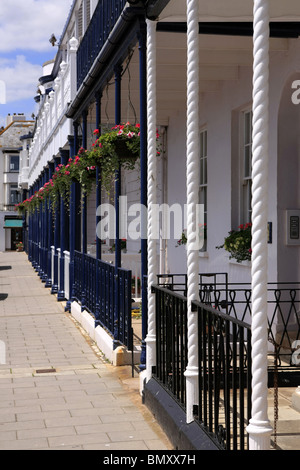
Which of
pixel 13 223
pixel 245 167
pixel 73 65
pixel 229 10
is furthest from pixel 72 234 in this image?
pixel 13 223

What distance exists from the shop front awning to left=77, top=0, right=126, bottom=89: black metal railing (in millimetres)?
51043

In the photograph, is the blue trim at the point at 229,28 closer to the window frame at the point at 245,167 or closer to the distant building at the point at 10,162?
the window frame at the point at 245,167

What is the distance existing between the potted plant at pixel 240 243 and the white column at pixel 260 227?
17.1ft

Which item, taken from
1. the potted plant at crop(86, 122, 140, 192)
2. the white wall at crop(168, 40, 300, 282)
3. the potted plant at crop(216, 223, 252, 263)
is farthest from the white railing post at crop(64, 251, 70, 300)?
the potted plant at crop(86, 122, 140, 192)

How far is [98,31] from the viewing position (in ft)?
32.2

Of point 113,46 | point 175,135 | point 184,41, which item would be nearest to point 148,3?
point 184,41

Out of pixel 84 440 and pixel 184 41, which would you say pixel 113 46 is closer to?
pixel 184 41

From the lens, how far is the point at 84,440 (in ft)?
17.7

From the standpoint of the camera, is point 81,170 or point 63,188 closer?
point 81,170

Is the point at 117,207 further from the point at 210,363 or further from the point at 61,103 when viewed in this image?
the point at 61,103

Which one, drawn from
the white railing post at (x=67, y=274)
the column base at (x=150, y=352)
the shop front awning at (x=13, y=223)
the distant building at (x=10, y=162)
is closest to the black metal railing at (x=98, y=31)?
the column base at (x=150, y=352)

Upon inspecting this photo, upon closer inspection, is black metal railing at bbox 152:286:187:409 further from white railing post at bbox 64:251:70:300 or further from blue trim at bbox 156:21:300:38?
white railing post at bbox 64:251:70:300

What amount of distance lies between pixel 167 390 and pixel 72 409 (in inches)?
43.2

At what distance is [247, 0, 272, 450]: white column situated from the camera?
11.2 feet
